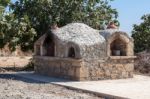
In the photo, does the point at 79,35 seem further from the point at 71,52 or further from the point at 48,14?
the point at 48,14

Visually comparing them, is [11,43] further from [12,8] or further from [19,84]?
[19,84]

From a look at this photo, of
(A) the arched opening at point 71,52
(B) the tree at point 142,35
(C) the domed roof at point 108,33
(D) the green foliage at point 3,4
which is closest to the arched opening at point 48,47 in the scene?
(A) the arched opening at point 71,52

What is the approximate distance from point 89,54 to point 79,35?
1.17 metres

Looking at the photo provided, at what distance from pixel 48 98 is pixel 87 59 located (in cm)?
519

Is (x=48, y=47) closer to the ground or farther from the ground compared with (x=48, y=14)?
closer to the ground

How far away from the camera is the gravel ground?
1355 centimetres

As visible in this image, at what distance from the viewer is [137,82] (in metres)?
17.2

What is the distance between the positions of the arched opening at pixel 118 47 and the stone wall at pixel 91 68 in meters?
0.49

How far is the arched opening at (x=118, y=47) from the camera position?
19314 mm

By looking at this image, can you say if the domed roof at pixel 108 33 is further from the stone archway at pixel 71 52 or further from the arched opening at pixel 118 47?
the stone archway at pixel 71 52

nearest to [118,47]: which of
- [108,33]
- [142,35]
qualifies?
[108,33]

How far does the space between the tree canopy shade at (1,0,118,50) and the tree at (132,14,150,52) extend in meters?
2.48

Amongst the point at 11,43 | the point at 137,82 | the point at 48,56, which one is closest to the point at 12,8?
the point at 11,43

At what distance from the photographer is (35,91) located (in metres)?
14.9
